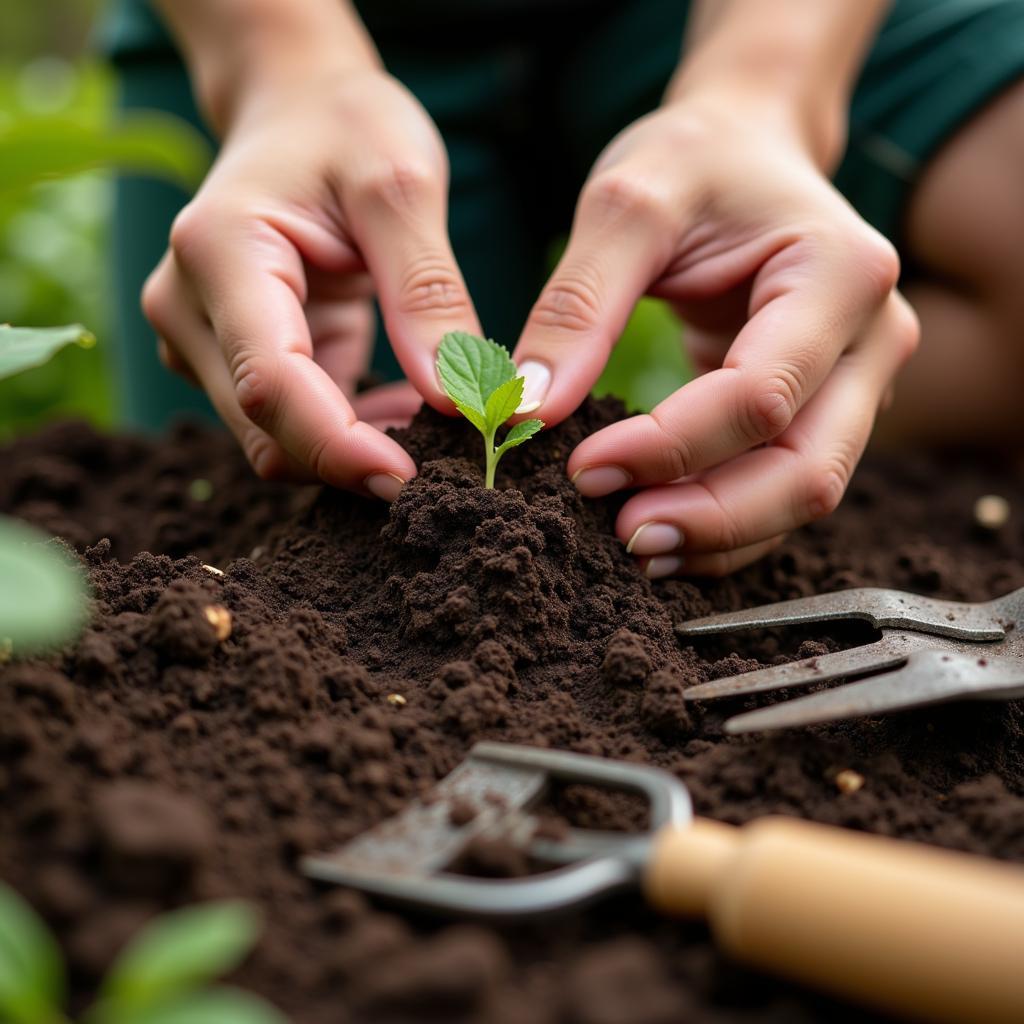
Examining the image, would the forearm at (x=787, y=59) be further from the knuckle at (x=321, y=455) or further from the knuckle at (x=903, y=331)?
the knuckle at (x=321, y=455)

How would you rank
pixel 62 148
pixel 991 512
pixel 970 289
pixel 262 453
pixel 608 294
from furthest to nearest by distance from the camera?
pixel 970 289 < pixel 991 512 < pixel 262 453 < pixel 608 294 < pixel 62 148

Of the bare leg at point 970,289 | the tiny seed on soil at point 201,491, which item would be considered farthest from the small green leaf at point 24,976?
the bare leg at point 970,289

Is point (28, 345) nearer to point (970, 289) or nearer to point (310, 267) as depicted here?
point (310, 267)

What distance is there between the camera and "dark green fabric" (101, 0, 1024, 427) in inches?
102

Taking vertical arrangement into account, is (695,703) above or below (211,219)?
below

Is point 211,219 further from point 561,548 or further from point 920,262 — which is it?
point 920,262

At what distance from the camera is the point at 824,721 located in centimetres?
120

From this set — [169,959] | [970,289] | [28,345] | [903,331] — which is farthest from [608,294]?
[970,289]

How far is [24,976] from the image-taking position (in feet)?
2.24

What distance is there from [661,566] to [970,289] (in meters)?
1.69

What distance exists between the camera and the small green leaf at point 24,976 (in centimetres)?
67

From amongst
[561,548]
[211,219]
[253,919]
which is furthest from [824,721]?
[211,219]

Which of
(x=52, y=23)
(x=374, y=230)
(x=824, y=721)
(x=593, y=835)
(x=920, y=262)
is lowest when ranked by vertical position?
(x=52, y=23)

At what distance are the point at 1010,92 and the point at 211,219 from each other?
1.96m
